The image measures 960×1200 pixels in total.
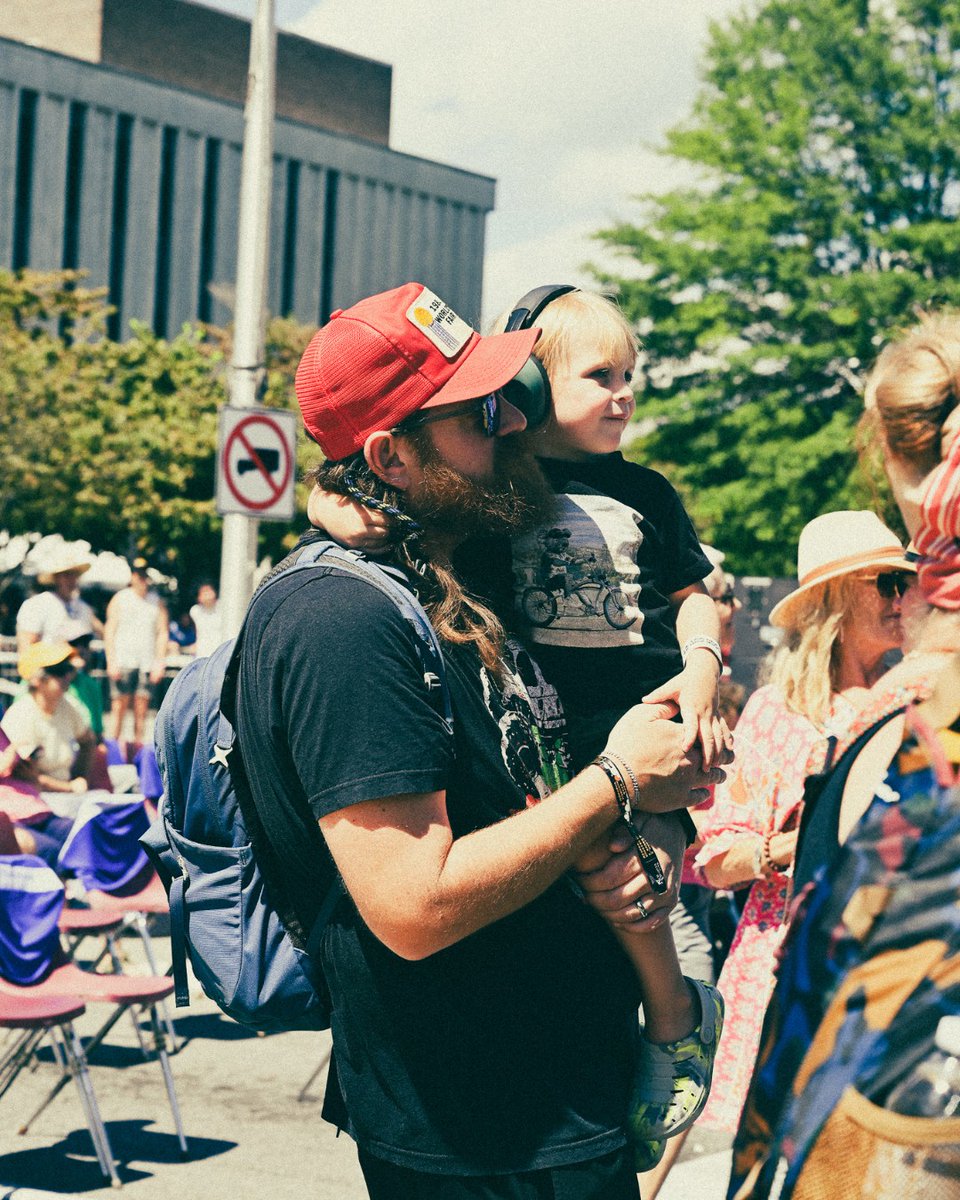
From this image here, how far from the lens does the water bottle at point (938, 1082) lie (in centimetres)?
129

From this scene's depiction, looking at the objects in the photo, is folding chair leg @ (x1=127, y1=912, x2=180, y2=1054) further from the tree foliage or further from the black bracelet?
the tree foliage

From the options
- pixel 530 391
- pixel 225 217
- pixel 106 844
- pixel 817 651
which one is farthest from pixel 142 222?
pixel 530 391

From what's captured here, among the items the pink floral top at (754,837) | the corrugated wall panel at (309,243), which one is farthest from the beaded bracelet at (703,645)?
the corrugated wall panel at (309,243)

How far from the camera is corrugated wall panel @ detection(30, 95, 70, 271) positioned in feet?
153

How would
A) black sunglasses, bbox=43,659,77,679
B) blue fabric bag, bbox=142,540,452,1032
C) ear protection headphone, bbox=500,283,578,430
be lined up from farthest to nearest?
black sunglasses, bbox=43,659,77,679
ear protection headphone, bbox=500,283,578,430
blue fabric bag, bbox=142,540,452,1032

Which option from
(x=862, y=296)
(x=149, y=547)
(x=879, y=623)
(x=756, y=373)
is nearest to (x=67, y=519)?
(x=149, y=547)

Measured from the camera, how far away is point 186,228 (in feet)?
167

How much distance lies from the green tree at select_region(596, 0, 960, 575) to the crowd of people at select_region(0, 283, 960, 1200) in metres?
23.3

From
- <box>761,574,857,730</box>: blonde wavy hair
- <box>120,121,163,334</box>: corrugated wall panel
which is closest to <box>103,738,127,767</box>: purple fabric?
<box>761,574,857,730</box>: blonde wavy hair

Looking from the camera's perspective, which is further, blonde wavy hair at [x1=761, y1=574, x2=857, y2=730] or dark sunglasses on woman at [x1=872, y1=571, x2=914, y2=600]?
blonde wavy hair at [x1=761, y1=574, x2=857, y2=730]

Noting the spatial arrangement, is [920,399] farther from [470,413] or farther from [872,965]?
[872,965]

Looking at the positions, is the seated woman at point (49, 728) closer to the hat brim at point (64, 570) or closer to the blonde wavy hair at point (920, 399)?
the hat brim at point (64, 570)

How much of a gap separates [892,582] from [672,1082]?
1996mm

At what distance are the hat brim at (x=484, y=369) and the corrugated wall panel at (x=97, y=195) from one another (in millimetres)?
48048
